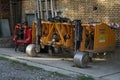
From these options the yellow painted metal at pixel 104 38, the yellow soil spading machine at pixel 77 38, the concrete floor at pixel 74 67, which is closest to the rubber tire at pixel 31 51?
the yellow soil spading machine at pixel 77 38

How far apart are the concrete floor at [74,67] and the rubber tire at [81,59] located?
144 mm

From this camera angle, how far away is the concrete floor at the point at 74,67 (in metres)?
9.25

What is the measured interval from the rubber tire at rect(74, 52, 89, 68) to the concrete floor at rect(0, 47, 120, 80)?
14 centimetres

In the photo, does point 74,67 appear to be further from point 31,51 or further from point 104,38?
point 31,51

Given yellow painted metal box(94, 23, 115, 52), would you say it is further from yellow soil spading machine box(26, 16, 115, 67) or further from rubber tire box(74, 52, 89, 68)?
rubber tire box(74, 52, 89, 68)

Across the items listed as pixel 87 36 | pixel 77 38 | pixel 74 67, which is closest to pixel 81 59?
pixel 74 67

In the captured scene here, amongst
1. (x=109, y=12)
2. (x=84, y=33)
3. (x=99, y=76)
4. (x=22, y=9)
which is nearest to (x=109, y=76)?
(x=99, y=76)

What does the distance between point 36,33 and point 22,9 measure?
4.93 meters

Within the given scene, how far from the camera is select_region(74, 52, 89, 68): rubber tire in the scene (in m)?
9.82

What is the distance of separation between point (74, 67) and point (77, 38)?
909 mm

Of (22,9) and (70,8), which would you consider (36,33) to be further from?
(22,9)

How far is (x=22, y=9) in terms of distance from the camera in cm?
1670

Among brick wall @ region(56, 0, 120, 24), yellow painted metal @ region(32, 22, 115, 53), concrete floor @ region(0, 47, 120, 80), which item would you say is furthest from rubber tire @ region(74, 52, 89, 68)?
brick wall @ region(56, 0, 120, 24)

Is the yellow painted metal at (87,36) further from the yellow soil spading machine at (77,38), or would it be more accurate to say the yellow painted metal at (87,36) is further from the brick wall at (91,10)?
the brick wall at (91,10)
